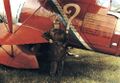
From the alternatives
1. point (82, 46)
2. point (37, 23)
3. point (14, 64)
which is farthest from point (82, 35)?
point (14, 64)

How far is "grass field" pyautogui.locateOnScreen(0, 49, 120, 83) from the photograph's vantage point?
21.3ft

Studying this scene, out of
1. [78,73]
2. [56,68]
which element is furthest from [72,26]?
[78,73]

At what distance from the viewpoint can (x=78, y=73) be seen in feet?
22.8

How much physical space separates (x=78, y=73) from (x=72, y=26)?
842 mm

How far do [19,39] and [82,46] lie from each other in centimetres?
104

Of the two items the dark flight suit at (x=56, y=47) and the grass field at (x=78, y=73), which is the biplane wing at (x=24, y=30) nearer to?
the dark flight suit at (x=56, y=47)

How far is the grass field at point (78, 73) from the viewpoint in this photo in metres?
6.49

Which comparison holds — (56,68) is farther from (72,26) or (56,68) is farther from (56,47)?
(72,26)

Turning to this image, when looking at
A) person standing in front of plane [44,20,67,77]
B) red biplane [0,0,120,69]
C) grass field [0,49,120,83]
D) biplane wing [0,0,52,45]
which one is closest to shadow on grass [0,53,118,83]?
grass field [0,49,120,83]

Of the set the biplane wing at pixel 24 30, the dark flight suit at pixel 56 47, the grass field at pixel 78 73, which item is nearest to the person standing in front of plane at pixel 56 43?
the dark flight suit at pixel 56 47

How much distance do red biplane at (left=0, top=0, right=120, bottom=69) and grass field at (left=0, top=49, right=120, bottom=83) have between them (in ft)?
0.59

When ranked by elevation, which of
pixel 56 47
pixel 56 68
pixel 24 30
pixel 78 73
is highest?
pixel 24 30

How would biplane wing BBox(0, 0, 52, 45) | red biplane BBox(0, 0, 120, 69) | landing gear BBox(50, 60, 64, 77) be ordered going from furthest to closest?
1. landing gear BBox(50, 60, 64, 77)
2. red biplane BBox(0, 0, 120, 69)
3. biplane wing BBox(0, 0, 52, 45)

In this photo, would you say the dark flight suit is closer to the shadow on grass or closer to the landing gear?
the landing gear
